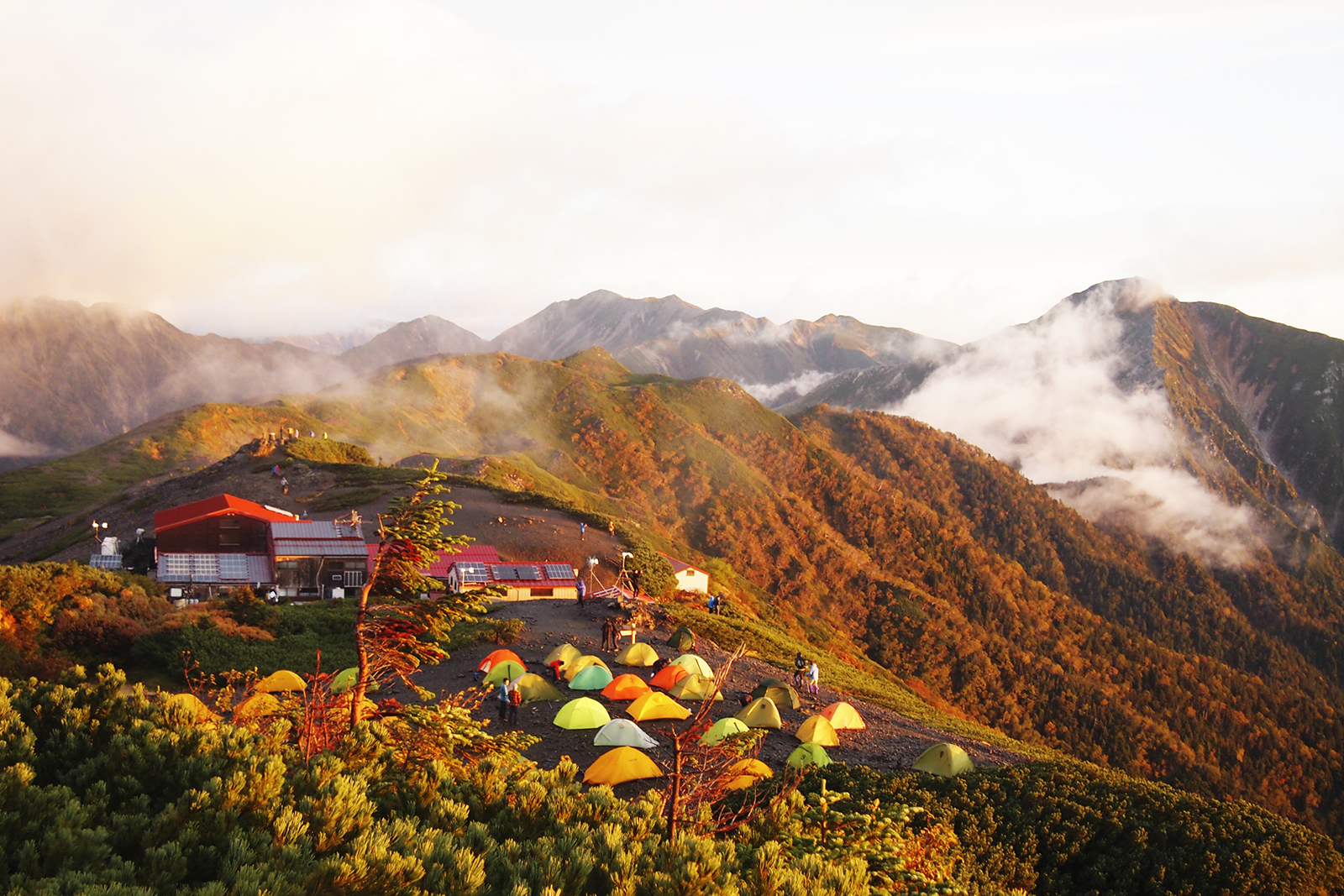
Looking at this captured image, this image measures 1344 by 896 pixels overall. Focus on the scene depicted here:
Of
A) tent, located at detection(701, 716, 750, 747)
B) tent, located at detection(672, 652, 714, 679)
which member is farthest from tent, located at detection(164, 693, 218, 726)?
tent, located at detection(672, 652, 714, 679)

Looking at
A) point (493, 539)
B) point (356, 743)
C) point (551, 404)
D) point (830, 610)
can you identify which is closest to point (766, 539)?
point (830, 610)

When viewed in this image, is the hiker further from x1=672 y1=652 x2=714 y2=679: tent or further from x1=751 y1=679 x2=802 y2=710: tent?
x1=751 y1=679 x2=802 y2=710: tent

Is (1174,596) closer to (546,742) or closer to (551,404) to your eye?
(551,404)

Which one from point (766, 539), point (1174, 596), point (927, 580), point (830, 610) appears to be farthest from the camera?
point (1174, 596)

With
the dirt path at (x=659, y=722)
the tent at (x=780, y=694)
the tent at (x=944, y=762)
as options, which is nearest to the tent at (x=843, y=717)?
the dirt path at (x=659, y=722)

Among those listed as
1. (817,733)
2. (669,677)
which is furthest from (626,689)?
(817,733)

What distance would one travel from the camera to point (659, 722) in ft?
68.6

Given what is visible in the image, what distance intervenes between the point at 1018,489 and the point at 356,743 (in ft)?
639

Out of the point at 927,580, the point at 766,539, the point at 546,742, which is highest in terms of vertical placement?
the point at 546,742

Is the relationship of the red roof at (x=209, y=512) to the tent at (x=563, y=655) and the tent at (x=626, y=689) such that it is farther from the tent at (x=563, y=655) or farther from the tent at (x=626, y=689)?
the tent at (x=626, y=689)

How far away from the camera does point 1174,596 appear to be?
173 metres

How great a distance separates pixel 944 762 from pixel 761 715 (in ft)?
16.7

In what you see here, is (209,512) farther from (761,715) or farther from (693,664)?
(761,715)

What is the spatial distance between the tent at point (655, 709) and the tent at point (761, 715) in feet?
5.65
